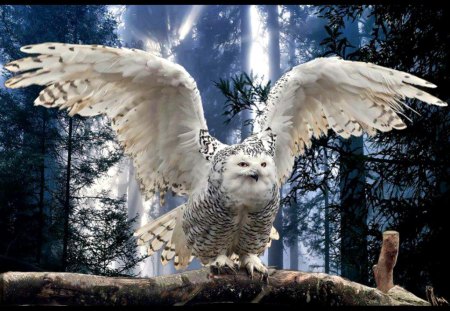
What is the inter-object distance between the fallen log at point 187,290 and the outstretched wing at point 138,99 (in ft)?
1.96

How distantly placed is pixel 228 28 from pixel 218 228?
9.49 ft

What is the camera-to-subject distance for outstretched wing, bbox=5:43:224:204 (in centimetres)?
201

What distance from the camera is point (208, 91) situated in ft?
14.9

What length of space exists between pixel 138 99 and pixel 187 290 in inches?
35.4

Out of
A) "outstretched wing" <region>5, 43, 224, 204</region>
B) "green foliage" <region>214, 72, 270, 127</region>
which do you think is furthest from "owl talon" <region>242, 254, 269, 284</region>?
"green foliage" <region>214, 72, 270, 127</region>

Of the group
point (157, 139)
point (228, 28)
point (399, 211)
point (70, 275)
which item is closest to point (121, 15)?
point (228, 28)

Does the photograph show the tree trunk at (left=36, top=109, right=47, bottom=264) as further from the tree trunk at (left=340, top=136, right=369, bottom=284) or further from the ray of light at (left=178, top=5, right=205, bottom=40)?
the tree trunk at (left=340, top=136, right=369, bottom=284)

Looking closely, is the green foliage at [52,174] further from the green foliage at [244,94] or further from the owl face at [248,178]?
the owl face at [248,178]

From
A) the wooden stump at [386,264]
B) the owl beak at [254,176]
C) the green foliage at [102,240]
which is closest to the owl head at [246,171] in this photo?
the owl beak at [254,176]

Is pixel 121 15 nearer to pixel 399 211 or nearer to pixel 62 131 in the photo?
pixel 62 131

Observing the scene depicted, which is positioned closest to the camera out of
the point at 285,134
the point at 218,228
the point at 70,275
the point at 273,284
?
the point at 70,275

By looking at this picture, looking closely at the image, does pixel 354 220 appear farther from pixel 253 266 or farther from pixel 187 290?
pixel 187 290

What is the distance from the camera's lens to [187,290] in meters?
1.85

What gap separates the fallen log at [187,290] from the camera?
5.88 ft
